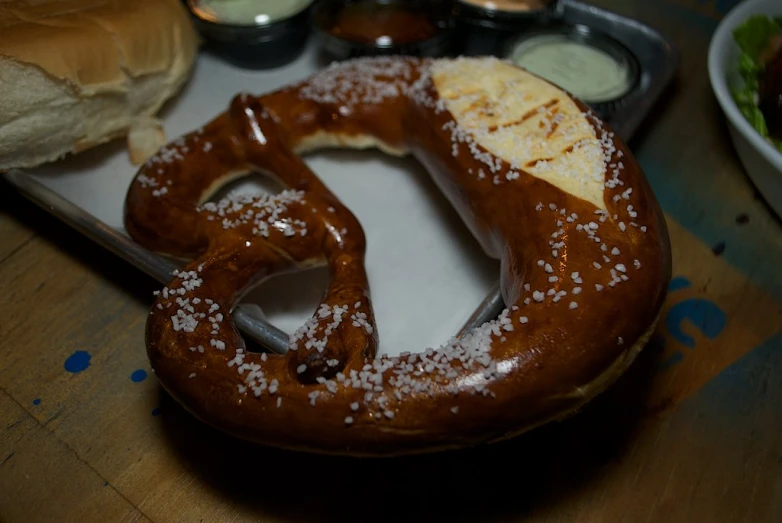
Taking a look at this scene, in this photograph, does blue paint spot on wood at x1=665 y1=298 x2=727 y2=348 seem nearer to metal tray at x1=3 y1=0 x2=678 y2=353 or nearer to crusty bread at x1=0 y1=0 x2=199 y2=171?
metal tray at x1=3 y1=0 x2=678 y2=353

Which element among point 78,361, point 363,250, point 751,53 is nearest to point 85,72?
point 78,361

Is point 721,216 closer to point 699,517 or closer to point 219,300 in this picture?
point 699,517

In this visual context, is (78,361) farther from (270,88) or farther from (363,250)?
(270,88)

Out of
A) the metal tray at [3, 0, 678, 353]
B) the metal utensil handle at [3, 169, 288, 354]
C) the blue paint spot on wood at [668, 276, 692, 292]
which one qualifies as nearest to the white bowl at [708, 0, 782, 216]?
the metal tray at [3, 0, 678, 353]

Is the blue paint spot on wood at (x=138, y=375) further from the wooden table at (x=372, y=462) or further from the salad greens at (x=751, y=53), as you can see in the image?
the salad greens at (x=751, y=53)

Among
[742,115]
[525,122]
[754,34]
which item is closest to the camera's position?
[525,122]

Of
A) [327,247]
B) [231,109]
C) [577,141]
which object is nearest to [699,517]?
[577,141]

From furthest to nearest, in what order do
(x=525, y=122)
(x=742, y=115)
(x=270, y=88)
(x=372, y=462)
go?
(x=270, y=88) → (x=742, y=115) → (x=525, y=122) → (x=372, y=462)
